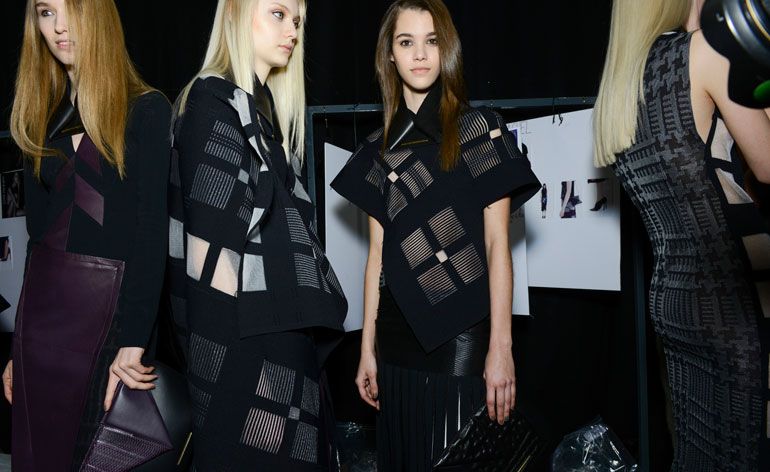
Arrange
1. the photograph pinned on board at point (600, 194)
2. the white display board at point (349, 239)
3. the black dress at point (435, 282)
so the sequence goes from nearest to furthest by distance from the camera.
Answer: the black dress at point (435, 282) < the photograph pinned on board at point (600, 194) < the white display board at point (349, 239)

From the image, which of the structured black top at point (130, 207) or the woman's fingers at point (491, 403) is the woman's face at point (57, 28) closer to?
the structured black top at point (130, 207)

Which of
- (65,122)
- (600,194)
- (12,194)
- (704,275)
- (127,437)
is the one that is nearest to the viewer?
(704,275)

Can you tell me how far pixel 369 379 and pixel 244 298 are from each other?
2.43 ft

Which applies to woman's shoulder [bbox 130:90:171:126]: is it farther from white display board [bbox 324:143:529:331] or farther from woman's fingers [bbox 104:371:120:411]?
white display board [bbox 324:143:529:331]

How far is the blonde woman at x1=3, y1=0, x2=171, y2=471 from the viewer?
1.30 m

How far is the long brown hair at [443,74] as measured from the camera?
1.71m

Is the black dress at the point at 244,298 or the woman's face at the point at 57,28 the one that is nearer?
the black dress at the point at 244,298

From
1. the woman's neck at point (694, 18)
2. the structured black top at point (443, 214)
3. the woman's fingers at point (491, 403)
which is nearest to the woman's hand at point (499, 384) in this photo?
the woman's fingers at point (491, 403)

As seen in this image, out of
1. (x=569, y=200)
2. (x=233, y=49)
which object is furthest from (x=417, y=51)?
(x=569, y=200)

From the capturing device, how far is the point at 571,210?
7.41ft

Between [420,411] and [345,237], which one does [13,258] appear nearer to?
[345,237]

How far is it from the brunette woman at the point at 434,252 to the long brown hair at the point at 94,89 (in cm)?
68

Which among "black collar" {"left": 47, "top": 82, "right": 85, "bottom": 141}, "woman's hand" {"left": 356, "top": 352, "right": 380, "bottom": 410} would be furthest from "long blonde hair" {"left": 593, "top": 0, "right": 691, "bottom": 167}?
"black collar" {"left": 47, "top": 82, "right": 85, "bottom": 141}

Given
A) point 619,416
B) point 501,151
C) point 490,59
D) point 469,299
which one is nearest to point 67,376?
point 469,299
